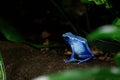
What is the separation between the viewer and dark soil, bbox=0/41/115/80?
229cm

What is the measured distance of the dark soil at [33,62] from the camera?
2.29 m

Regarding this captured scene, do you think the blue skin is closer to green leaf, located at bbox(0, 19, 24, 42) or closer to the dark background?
green leaf, located at bbox(0, 19, 24, 42)

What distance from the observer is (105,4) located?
241 centimetres

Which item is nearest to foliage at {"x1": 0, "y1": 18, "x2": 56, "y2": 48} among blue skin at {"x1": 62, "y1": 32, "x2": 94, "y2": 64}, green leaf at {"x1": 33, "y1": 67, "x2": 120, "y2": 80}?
blue skin at {"x1": 62, "y1": 32, "x2": 94, "y2": 64}

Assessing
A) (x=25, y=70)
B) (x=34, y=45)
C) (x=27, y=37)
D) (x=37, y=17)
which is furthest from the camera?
(x=37, y=17)

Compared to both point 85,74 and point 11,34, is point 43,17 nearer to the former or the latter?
point 11,34

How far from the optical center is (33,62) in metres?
2.43

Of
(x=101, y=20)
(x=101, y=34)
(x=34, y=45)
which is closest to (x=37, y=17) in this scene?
(x=101, y=20)

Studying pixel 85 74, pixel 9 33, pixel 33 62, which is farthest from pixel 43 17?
pixel 85 74

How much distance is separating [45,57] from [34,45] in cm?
25

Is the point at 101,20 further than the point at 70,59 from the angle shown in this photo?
Yes

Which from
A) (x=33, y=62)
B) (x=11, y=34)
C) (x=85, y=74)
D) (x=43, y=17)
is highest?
(x=43, y=17)

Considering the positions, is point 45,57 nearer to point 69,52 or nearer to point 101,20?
point 69,52

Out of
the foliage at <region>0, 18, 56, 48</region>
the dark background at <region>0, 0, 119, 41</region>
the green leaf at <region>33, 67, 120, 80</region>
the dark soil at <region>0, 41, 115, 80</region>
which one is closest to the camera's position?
the green leaf at <region>33, 67, 120, 80</region>
